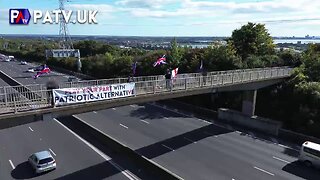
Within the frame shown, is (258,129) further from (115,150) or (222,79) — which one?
(115,150)

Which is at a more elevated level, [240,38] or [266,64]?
[240,38]

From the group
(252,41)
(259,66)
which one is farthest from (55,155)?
(252,41)

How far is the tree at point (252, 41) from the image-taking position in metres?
55.8

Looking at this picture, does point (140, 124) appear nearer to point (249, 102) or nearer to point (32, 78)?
point (249, 102)

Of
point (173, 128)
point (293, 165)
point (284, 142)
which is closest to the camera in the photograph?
point (293, 165)

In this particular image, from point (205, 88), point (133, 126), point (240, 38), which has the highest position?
point (240, 38)

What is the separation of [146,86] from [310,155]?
13.6 m

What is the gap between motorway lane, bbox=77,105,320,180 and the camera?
22.9 m

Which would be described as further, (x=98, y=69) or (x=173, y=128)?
(x=98, y=69)

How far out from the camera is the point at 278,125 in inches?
1254

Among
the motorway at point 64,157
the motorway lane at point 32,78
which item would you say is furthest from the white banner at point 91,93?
the motorway lane at point 32,78

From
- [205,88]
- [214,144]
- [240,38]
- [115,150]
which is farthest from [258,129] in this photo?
[240,38]

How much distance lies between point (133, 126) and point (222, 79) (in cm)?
1130

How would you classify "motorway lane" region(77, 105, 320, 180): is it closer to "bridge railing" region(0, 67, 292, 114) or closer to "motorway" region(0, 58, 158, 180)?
"motorway" region(0, 58, 158, 180)
